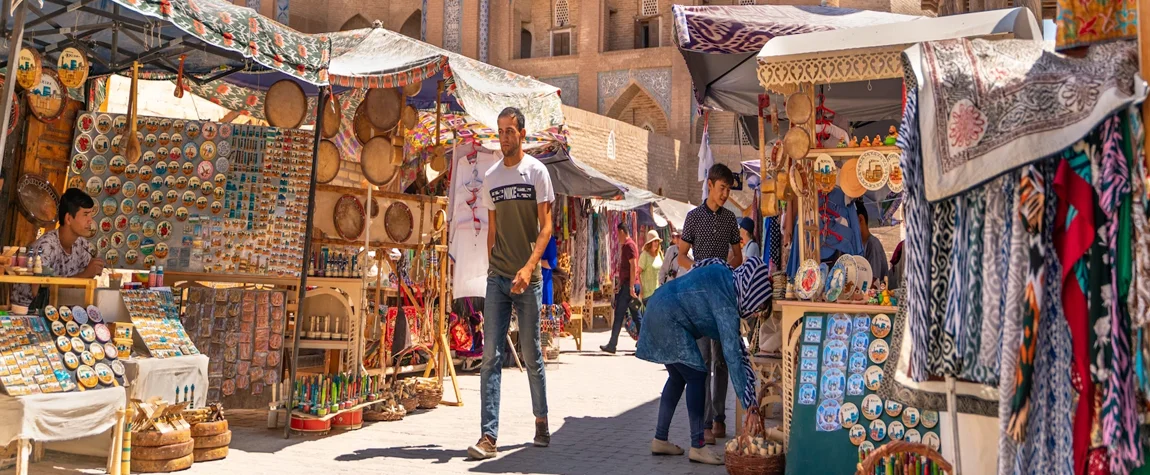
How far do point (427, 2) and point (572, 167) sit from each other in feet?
68.1

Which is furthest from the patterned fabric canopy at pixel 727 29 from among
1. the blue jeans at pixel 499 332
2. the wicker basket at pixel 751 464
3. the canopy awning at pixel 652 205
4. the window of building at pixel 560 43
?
the window of building at pixel 560 43

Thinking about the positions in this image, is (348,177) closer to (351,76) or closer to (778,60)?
(351,76)

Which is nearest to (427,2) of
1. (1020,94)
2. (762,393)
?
(762,393)

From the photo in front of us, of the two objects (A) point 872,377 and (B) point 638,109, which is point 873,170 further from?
(B) point 638,109

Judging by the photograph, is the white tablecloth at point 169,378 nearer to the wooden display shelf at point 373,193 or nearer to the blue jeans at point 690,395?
the wooden display shelf at point 373,193

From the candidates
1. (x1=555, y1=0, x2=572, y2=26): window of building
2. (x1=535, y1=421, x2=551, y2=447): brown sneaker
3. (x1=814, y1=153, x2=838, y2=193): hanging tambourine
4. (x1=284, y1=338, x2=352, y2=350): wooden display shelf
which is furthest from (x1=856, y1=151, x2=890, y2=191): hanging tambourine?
(x1=555, y1=0, x2=572, y2=26): window of building

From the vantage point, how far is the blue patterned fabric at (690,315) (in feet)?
16.7

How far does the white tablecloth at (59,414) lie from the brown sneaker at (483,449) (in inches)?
68.3

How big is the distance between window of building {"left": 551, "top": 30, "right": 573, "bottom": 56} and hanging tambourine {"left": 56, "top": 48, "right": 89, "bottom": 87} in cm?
2732

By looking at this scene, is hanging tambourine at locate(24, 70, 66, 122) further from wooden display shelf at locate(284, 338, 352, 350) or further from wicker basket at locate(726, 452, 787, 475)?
wicker basket at locate(726, 452, 787, 475)

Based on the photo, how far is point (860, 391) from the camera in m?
4.77

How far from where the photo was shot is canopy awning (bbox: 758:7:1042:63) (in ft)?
15.8

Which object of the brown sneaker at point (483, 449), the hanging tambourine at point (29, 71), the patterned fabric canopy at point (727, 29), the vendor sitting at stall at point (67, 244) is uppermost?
the patterned fabric canopy at point (727, 29)

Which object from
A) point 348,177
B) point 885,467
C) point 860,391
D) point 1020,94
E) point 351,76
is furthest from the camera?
point 348,177
